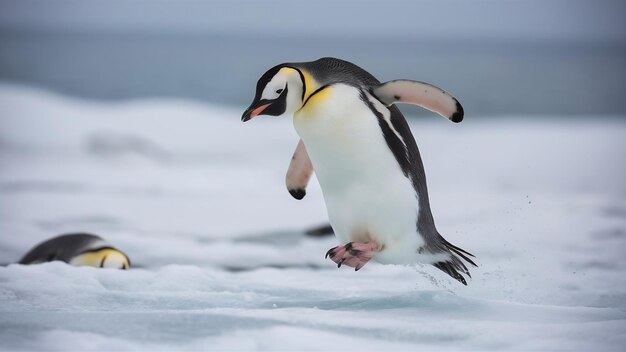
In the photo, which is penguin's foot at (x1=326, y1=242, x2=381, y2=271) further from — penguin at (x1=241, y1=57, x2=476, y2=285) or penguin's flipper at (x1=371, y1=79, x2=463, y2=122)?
penguin's flipper at (x1=371, y1=79, x2=463, y2=122)

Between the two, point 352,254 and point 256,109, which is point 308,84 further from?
point 352,254

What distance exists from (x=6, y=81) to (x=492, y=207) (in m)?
3.26

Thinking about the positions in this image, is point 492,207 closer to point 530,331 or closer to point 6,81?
point 530,331

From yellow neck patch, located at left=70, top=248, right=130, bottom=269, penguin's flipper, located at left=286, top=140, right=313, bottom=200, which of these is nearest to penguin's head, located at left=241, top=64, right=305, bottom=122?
penguin's flipper, located at left=286, top=140, right=313, bottom=200

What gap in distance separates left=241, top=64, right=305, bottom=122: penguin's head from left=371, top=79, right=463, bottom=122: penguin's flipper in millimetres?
164

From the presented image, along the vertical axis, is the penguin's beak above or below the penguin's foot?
above

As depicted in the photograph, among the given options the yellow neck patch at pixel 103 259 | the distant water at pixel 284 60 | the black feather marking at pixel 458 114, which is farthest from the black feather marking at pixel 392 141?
the distant water at pixel 284 60

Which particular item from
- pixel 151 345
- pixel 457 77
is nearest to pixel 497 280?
pixel 151 345

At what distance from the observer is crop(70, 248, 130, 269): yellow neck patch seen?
2.67m

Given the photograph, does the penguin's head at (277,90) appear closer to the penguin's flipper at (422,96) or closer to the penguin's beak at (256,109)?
the penguin's beak at (256,109)

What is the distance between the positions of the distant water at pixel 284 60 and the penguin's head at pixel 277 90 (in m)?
2.69

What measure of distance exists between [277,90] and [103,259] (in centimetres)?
126

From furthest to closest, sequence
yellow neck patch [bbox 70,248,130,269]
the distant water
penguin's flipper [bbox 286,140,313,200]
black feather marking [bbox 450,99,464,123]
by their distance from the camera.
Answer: the distant water < yellow neck patch [bbox 70,248,130,269] < penguin's flipper [bbox 286,140,313,200] < black feather marking [bbox 450,99,464,123]

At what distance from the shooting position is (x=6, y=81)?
5.40m
